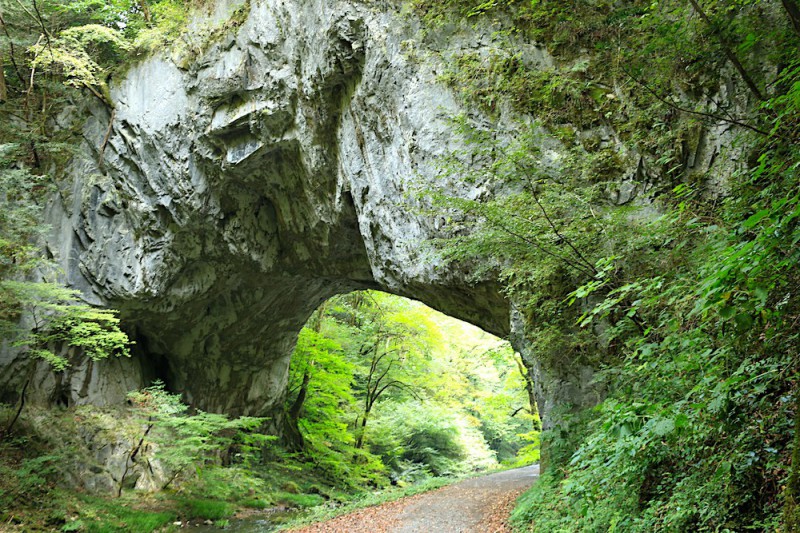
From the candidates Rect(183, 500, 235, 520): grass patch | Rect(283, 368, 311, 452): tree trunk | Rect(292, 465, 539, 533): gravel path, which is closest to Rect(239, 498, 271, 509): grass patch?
Rect(183, 500, 235, 520): grass patch

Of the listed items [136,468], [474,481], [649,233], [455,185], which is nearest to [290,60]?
[455,185]

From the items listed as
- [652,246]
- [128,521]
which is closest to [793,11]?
[652,246]

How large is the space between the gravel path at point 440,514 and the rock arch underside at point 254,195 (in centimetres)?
248

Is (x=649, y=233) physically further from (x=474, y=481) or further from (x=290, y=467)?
(x=290, y=467)

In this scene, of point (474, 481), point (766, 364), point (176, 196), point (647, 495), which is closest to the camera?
point (766, 364)

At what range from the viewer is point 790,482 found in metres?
2.06

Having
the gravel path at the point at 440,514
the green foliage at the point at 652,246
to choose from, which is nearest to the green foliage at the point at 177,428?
the gravel path at the point at 440,514

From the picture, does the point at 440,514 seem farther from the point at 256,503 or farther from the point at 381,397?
the point at 381,397

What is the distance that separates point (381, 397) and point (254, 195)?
1090 centimetres

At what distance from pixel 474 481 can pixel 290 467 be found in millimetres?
6596

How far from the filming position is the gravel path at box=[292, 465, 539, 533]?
24.3 feet

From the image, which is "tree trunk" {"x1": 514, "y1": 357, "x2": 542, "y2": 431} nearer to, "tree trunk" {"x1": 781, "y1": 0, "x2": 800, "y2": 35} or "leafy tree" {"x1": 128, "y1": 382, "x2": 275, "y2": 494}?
"leafy tree" {"x1": 128, "y1": 382, "x2": 275, "y2": 494}

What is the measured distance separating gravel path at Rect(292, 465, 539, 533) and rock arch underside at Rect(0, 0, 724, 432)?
8.13 ft

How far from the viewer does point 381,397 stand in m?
19.8
